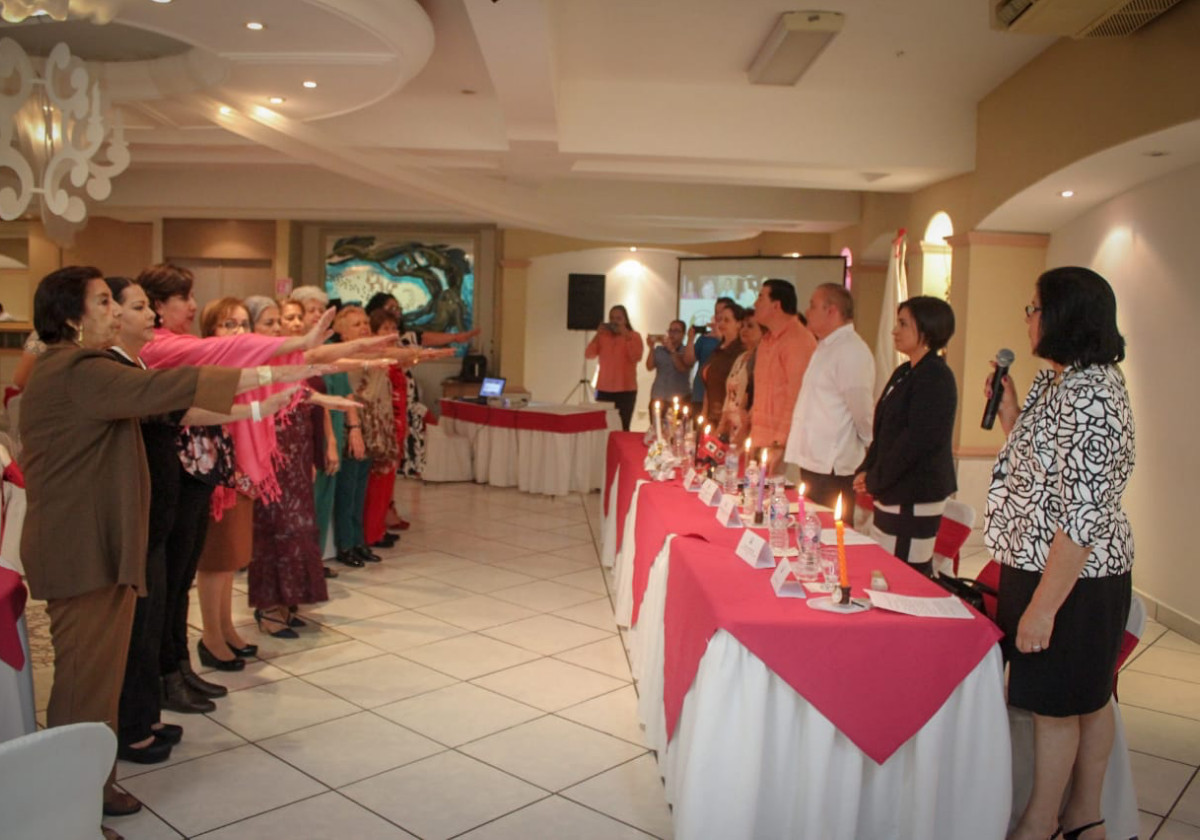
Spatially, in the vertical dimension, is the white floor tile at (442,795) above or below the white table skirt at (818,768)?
below

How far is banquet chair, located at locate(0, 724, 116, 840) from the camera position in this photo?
1.29m

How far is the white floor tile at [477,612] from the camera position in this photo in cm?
482

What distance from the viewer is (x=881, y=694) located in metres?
2.40

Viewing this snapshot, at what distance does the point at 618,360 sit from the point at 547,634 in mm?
5791

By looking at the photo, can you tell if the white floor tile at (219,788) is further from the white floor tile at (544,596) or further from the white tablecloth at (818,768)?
the white floor tile at (544,596)

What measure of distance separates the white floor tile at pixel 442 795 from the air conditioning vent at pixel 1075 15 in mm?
3839

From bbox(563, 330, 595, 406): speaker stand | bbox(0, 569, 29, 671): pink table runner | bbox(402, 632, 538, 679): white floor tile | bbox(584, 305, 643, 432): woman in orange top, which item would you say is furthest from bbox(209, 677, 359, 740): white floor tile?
bbox(563, 330, 595, 406): speaker stand

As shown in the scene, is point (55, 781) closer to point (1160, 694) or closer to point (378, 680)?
point (378, 680)

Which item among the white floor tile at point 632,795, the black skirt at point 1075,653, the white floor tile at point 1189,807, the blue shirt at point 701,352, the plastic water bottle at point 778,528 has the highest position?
the blue shirt at point 701,352

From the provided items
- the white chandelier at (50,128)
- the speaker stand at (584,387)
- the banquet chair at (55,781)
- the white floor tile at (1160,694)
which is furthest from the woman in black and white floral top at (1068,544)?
the speaker stand at (584,387)

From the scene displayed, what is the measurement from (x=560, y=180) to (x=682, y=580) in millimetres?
7901

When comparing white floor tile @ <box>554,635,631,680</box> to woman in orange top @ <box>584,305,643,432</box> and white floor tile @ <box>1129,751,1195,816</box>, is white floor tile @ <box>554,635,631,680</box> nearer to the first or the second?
white floor tile @ <box>1129,751,1195,816</box>

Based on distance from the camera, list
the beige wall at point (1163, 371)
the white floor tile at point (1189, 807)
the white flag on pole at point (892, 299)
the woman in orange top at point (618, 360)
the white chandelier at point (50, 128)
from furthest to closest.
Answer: the woman in orange top at point (618, 360)
the white flag on pole at point (892, 299)
the beige wall at point (1163, 371)
the white chandelier at point (50, 128)
the white floor tile at point (1189, 807)

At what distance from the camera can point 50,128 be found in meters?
5.38
